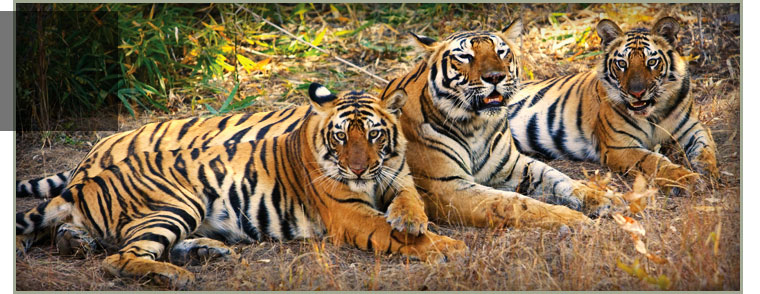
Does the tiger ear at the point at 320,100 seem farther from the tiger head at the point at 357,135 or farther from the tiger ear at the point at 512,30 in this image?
the tiger ear at the point at 512,30

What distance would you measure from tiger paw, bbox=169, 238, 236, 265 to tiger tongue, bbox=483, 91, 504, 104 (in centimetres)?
138

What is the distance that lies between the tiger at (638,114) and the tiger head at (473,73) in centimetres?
65

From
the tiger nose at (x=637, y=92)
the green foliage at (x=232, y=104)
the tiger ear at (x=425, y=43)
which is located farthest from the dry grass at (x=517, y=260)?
the green foliage at (x=232, y=104)

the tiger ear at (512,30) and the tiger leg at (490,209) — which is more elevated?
the tiger ear at (512,30)

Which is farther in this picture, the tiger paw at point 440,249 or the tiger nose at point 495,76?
the tiger nose at point 495,76

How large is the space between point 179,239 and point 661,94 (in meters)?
2.65

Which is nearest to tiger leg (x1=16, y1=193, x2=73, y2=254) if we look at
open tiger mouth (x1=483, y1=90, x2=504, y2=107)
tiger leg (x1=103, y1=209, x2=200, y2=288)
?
tiger leg (x1=103, y1=209, x2=200, y2=288)

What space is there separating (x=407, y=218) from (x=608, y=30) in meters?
1.88

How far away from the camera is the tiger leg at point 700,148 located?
4.43 meters

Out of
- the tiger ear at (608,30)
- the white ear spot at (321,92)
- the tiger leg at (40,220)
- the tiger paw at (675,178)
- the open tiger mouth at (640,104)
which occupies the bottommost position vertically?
the tiger leg at (40,220)

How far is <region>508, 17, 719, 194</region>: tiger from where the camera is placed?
456 cm

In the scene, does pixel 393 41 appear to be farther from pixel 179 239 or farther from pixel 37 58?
pixel 179 239

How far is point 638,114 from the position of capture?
4.73 m

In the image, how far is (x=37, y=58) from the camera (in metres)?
4.63
